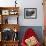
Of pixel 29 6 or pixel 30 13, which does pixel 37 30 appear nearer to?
pixel 30 13

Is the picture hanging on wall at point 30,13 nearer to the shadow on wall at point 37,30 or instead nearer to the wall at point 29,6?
the wall at point 29,6

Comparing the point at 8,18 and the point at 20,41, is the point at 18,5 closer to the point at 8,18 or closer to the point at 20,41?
the point at 8,18

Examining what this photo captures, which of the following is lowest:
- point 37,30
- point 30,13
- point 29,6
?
point 37,30

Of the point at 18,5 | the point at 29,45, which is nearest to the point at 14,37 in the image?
the point at 29,45

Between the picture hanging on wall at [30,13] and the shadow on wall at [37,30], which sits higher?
the picture hanging on wall at [30,13]

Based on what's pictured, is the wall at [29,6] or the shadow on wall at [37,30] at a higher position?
the wall at [29,6]

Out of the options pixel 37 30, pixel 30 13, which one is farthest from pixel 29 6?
pixel 37 30

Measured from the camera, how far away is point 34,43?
17.2ft

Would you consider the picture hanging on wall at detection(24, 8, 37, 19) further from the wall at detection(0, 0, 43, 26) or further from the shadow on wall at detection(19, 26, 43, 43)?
the shadow on wall at detection(19, 26, 43, 43)

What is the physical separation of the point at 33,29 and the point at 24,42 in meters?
0.64

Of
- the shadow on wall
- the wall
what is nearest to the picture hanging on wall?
the wall

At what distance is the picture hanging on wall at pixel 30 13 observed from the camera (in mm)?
Result: 5773

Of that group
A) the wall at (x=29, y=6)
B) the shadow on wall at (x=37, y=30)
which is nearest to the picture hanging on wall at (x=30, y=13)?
the wall at (x=29, y=6)

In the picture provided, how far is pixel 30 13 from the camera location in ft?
19.0
